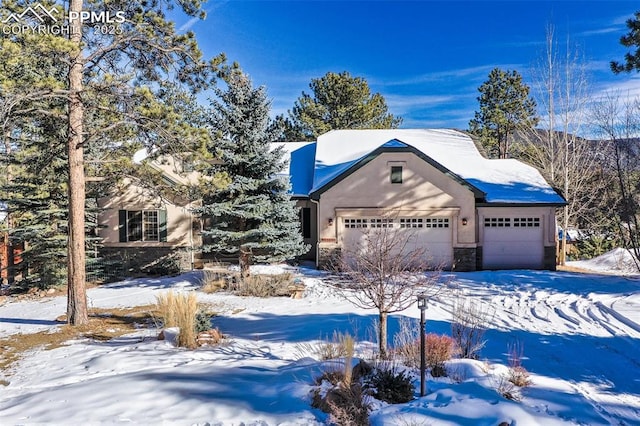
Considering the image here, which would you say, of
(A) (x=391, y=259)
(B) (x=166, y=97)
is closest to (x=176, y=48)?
(B) (x=166, y=97)

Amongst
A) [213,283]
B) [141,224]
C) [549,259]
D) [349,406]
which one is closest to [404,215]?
[549,259]

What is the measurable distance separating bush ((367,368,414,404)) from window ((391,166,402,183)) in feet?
34.8

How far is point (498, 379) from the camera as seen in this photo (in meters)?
5.37

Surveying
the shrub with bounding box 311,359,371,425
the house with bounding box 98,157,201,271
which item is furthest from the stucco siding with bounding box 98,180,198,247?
the shrub with bounding box 311,359,371,425

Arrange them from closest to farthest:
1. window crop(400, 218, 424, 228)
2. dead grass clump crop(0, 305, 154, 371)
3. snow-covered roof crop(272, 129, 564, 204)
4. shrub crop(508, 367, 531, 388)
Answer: shrub crop(508, 367, 531, 388) → dead grass clump crop(0, 305, 154, 371) → window crop(400, 218, 424, 228) → snow-covered roof crop(272, 129, 564, 204)

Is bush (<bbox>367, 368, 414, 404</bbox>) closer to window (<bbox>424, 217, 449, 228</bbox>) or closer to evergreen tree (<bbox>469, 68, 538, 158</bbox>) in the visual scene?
window (<bbox>424, 217, 449, 228</bbox>)

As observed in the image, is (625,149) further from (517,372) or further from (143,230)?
(143,230)

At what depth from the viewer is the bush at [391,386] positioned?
4770mm

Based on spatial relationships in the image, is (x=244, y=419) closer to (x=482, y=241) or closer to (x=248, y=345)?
(x=248, y=345)

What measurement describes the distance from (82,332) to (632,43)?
13.9m

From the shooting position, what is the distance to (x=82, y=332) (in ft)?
26.5

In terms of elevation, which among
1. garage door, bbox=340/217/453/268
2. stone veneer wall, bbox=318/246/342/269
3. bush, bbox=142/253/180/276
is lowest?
bush, bbox=142/253/180/276

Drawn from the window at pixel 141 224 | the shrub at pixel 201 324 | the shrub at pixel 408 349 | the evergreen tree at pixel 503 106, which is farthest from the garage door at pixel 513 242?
the evergreen tree at pixel 503 106

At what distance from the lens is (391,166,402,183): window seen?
15078 mm
